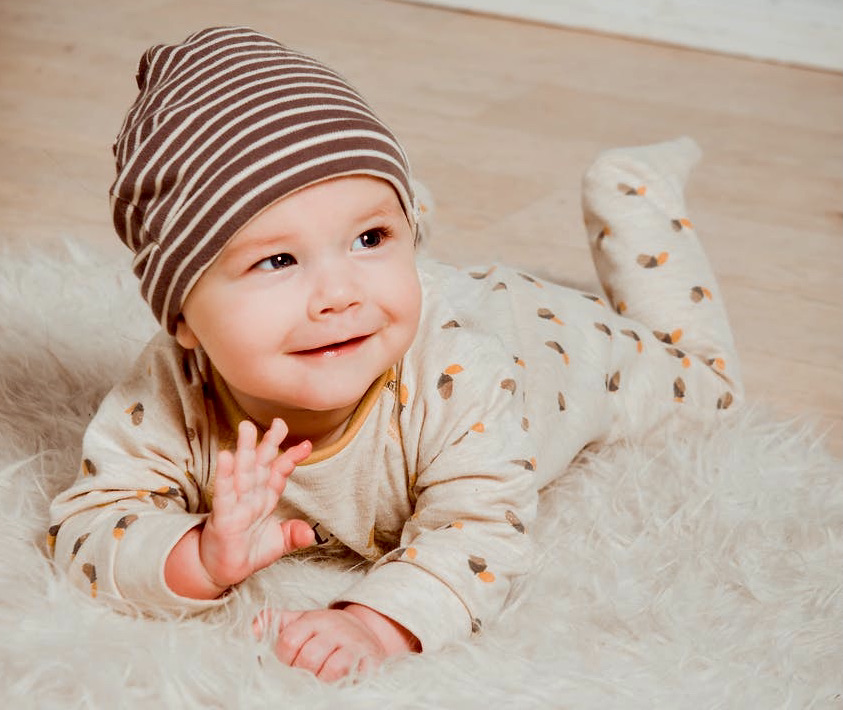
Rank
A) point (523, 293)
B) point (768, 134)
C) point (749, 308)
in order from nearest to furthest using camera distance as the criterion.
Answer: point (523, 293) < point (749, 308) < point (768, 134)

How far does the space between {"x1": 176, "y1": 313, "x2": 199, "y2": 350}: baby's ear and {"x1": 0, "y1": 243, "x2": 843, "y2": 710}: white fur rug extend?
193 mm

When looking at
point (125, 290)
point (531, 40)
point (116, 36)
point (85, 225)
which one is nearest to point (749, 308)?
Answer: point (125, 290)

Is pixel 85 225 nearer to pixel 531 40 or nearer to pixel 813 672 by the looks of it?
pixel 813 672

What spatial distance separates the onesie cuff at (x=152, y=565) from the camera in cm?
89

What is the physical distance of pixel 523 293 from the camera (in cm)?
124

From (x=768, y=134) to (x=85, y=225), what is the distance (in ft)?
4.20

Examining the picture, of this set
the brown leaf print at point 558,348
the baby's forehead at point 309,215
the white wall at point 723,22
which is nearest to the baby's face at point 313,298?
the baby's forehead at point 309,215

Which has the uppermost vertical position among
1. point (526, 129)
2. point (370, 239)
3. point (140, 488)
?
point (370, 239)

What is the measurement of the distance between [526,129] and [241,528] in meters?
1.58

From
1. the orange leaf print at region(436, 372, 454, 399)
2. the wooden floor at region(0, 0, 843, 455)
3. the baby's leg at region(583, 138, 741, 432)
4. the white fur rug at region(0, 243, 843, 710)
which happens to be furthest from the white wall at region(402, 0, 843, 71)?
the orange leaf print at region(436, 372, 454, 399)

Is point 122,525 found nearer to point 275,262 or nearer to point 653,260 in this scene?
point 275,262

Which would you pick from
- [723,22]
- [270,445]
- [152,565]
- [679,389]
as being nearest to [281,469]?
[270,445]

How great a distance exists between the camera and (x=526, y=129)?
2.30 metres

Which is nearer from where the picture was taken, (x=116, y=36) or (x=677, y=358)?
(x=677, y=358)
